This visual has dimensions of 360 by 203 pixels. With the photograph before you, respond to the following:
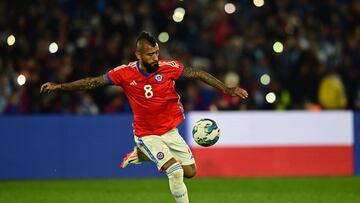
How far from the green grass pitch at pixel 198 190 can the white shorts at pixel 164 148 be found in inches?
65.9

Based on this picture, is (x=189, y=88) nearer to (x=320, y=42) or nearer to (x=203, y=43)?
(x=203, y=43)

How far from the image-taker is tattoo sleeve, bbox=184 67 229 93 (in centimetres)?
928

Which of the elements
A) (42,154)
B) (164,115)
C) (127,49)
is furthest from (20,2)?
(164,115)

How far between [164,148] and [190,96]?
253 inches

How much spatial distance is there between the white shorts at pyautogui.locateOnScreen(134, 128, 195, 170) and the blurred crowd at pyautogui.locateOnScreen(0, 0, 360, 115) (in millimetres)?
6044

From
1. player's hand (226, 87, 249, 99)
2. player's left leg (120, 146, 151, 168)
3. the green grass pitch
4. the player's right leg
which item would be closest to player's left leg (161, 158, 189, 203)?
the player's right leg

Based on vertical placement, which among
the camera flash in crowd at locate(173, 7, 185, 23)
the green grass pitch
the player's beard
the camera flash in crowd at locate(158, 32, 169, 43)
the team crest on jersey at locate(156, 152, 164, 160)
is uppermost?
the camera flash in crowd at locate(173, 7, 185, 23)

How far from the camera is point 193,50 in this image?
17.0 m

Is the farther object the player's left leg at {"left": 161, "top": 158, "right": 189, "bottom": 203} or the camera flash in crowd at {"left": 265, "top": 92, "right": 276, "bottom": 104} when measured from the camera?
the camera flash in crowd at {"left": 265, "top": 92, "right": 276, "bottom": 104}

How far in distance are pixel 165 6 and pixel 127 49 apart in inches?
72.9

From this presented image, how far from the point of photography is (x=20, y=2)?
1700cm

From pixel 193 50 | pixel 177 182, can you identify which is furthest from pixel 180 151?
pixel 193 50

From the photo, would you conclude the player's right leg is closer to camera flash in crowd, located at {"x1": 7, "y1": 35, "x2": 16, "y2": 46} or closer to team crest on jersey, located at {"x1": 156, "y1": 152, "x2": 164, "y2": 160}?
team crest on jersey, located at {"x1": 156, "y1": 152, "x2": 164, "y2": 160}

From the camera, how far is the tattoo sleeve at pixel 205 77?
928 cm
